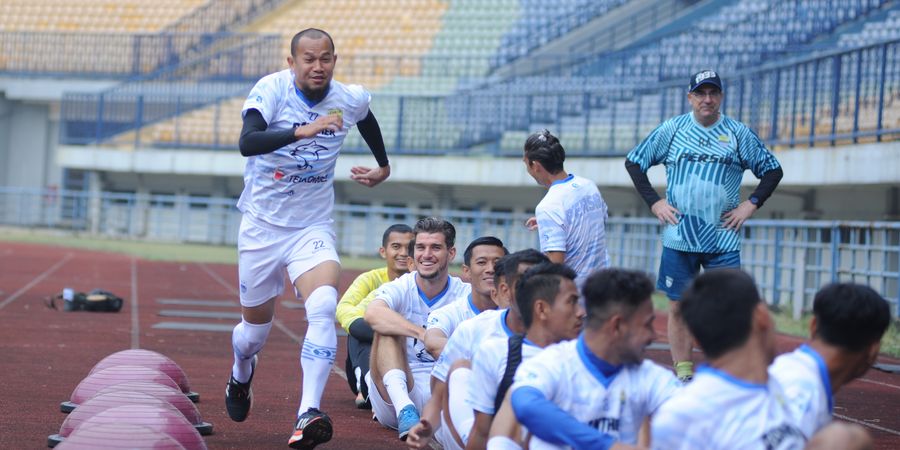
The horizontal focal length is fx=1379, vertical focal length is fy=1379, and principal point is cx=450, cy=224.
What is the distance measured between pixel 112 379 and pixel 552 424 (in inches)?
142

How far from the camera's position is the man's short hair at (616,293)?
14.4 feet

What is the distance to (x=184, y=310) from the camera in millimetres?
16438

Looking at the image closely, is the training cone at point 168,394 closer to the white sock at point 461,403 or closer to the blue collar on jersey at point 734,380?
the white sock at point 461,403

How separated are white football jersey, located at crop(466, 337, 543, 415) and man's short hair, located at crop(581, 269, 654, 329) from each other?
78 cm

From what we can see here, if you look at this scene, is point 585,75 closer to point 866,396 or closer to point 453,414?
point 866,396

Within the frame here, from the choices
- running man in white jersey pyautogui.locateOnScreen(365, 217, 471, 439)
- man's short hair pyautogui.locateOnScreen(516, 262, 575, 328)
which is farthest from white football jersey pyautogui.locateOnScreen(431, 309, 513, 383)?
running man in white jersey pyautogui.locateOnScreen(365, 217, 471, 439)

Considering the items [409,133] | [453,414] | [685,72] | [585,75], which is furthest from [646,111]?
[453,414]

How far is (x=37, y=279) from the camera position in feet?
67.9

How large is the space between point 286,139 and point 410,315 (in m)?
1.26

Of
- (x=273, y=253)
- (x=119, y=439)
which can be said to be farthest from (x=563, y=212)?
(x=119, y=439)

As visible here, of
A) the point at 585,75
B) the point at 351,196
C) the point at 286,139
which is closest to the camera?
the point at 286,139

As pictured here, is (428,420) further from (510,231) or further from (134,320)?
(510,231)

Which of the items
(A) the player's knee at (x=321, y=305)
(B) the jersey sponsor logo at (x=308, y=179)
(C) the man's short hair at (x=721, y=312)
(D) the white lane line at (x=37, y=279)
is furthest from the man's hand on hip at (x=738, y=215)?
(D) the white lane line at (x=37, y=279)

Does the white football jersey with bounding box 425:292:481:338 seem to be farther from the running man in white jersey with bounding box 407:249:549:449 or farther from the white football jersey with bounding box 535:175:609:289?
the white football jersey with bounding box 535:175:609:289
